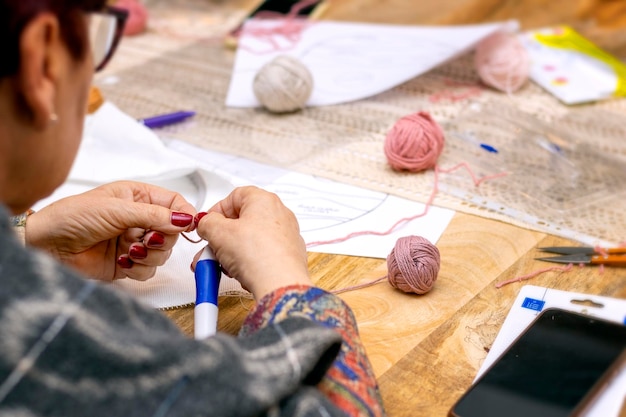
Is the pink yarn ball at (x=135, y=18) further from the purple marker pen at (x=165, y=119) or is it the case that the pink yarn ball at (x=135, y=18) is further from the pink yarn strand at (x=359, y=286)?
the pink yarn strand at (x=359, y=286)

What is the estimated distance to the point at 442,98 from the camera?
133cm

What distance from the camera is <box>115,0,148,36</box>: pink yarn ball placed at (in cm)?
162

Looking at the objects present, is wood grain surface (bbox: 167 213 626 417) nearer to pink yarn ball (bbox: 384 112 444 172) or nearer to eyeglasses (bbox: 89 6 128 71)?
pink yarn ball (bbox: 384 112 444 172)

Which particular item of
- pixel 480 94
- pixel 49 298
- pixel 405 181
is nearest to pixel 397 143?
pixel 405 181

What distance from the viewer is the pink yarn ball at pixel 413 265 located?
83 cm

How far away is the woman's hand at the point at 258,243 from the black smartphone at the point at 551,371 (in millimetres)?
194

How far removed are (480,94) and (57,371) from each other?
3.32 ft

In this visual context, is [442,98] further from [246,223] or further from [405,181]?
[246,223]

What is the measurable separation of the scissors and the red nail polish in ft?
1.49

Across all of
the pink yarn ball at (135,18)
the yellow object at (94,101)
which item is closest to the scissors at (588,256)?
the yellow object at (94,101)

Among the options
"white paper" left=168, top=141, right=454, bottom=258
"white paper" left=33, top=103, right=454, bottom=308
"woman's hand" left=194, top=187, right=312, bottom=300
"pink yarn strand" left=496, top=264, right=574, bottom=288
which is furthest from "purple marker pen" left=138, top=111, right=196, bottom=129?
"pink yarn strand" left=496, top=264, right=574, bottom=288

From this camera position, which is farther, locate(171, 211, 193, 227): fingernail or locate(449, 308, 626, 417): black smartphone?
locate(171, 211, 193, 227): fingernail

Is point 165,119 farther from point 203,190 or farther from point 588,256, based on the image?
point 588,256

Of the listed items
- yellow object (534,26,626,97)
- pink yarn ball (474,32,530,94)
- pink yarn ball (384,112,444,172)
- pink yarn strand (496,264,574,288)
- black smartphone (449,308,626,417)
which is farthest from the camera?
yellow object (534,26,626,97)
